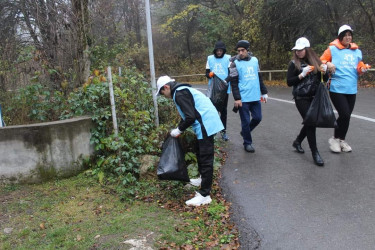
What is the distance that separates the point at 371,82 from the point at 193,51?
68.5 feet

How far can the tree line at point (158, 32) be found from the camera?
7.10 metres

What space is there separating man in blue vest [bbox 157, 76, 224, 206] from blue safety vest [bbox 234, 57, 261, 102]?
1691 millimetres

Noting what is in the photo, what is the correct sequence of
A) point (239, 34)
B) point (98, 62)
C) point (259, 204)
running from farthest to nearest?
point (239, 34) < point (98, 62) < point (259, 204)

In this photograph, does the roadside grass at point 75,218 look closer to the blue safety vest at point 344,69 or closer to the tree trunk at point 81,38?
the tree trunk at point 81,38

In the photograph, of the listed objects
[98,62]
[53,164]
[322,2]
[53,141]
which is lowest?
[53,164]

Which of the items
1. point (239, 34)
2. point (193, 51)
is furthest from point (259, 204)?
point (193, 51)

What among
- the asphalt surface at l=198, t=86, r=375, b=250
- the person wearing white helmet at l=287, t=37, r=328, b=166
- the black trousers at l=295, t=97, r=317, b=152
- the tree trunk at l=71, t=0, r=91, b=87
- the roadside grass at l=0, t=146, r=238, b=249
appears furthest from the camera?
the tree trunk at l=71, t=0, r=91, b=87

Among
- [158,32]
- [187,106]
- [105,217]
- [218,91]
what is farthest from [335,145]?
[158,32]

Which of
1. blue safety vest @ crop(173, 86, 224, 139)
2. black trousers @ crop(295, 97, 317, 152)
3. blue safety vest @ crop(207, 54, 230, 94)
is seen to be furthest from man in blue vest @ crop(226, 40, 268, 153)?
blue safety vest @ crop(173, 86, 224, 139)

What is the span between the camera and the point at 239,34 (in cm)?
2330

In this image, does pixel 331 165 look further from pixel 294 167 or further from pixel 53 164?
pixel 53 164

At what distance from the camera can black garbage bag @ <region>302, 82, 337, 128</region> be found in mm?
5074

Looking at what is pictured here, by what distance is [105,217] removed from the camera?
4285mm

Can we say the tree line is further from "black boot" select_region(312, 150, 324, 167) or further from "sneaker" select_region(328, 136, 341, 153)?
"sneaker" select_region(328, 136, 341, 153)
